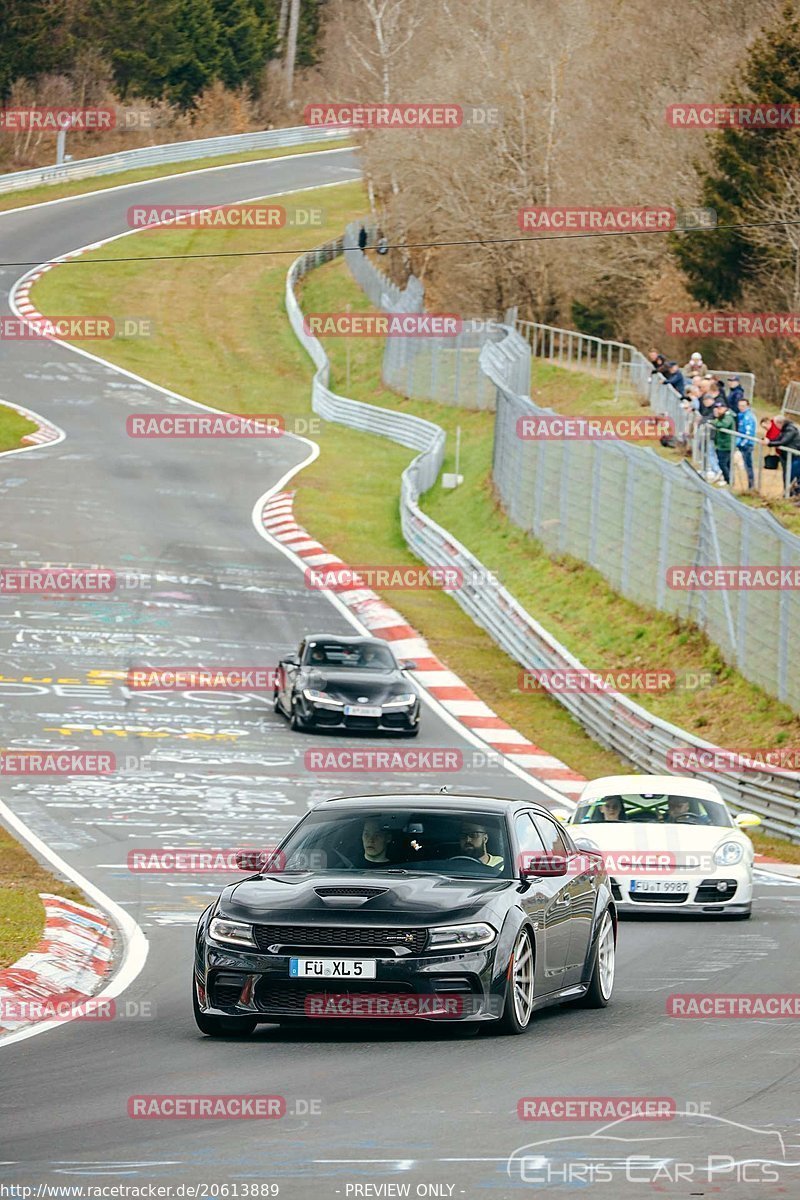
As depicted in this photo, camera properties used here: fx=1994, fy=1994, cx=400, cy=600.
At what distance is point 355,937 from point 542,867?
141 centimetres

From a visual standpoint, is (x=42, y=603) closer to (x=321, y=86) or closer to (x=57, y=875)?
(x=57, y=875)

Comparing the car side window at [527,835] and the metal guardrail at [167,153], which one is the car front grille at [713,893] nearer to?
the car side window at [527,835]

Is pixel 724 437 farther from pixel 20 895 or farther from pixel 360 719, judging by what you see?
pixel 20 895

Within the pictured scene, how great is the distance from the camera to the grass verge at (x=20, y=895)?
13141 mm

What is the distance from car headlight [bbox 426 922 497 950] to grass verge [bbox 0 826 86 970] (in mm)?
3476

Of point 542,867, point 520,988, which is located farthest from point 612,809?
point 520,988

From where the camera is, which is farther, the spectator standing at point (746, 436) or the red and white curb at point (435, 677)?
the spectator standing at point (746, 436)

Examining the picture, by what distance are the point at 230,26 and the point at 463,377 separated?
53.5 meters

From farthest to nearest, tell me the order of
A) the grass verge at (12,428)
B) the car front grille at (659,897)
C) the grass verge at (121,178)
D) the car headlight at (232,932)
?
the grass verge at (121,178), the grass verge at (12,428), the car front grille at (659,897), the car headlight at (232,932)

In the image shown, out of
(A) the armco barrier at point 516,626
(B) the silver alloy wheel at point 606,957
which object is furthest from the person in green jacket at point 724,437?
(B) the silver alloy wheel at point 606,957

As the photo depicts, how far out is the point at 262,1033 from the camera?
1062 centimetres

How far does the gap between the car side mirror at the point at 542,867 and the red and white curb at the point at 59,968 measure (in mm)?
2712

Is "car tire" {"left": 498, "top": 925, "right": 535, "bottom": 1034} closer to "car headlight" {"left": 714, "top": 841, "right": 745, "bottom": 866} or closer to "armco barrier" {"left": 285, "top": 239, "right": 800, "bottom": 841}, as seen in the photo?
"car headlight" {"left": 714, "top": 841, "right": 745, "bottom": 866}

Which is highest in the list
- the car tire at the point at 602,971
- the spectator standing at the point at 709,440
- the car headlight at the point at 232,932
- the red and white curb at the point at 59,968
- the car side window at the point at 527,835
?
the spectator standing at the point at 709,440
